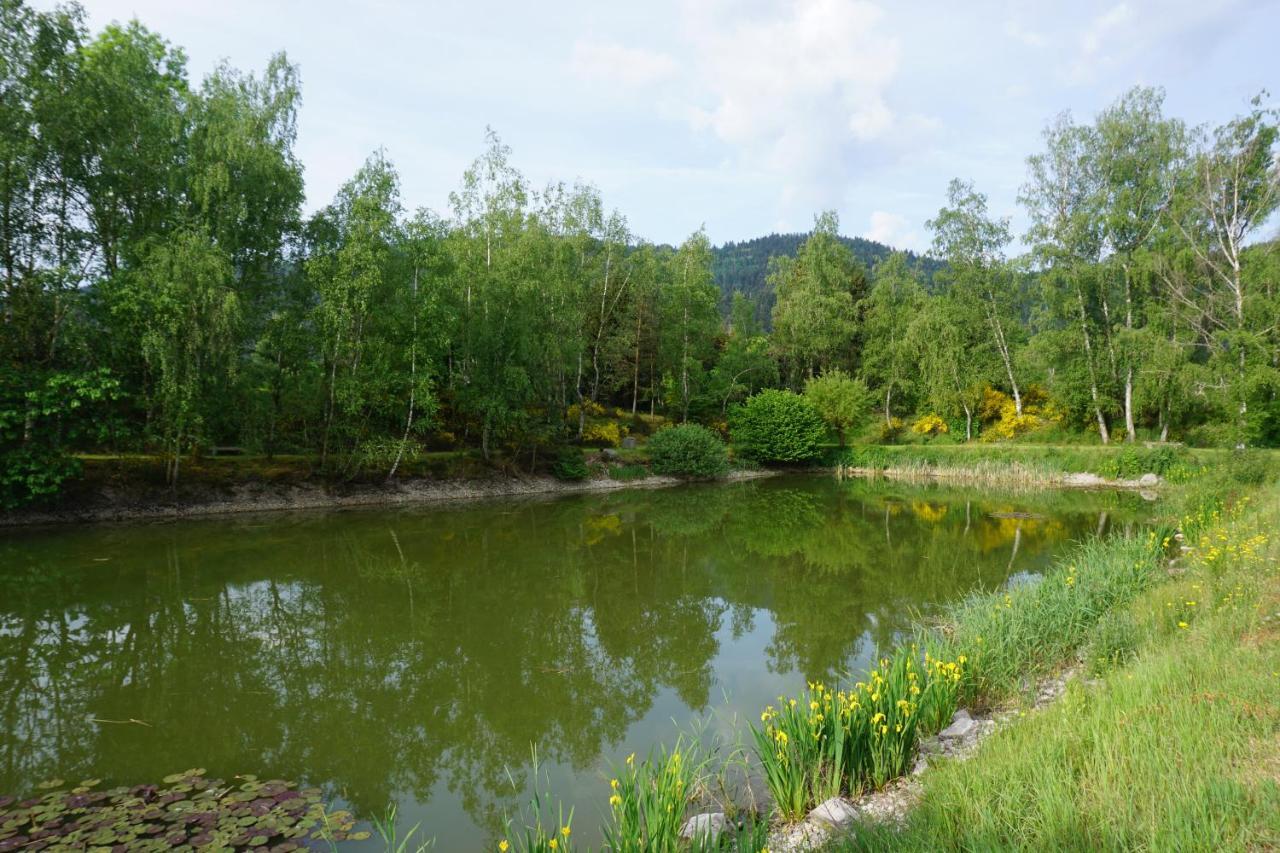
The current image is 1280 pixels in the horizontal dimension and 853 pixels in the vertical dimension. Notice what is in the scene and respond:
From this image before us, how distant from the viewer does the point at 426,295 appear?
2188 cm

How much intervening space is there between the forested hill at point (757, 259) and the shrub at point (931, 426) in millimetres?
59275

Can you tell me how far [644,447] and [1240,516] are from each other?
72.6ft

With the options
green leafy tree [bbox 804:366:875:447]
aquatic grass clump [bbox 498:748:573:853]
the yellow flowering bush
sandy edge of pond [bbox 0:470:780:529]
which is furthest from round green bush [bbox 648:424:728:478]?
aquatic grass clump [bbox 498:748:573:853]

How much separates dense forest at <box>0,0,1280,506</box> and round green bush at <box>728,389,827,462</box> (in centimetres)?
355

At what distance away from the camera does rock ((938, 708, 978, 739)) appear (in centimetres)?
511

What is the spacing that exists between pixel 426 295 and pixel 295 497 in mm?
7718

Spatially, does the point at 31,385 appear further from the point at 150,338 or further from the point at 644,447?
the point at 644,447

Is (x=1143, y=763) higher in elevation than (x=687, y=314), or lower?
lower

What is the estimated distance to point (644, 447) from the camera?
3064cm

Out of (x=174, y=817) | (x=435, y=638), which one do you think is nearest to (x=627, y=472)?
(x=435, y=638)

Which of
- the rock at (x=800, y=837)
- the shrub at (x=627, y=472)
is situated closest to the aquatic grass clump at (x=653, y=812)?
the rock at (x=800, y=837)

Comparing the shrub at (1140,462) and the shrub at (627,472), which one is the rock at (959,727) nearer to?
the shrub at (627,472)

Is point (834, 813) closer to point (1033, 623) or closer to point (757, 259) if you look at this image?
point (1033, 623)

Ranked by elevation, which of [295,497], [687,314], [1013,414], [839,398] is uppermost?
[687,314]
